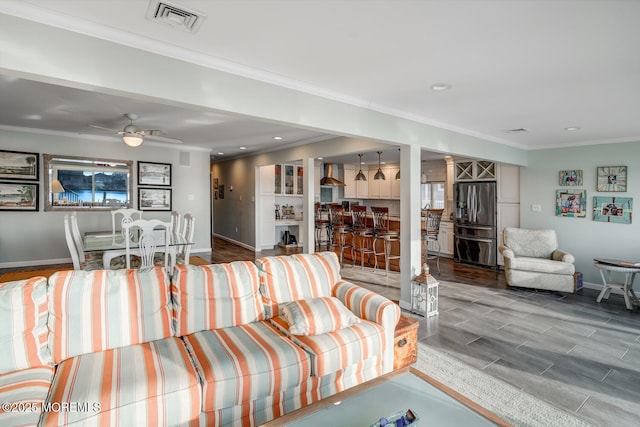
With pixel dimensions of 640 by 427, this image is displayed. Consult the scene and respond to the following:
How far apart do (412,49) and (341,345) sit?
2.03 m

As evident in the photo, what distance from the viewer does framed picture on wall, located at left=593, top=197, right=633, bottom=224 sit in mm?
5137

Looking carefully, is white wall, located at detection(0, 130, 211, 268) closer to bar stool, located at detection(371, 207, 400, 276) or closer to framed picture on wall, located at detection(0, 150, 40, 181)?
framed picture on wall, located at detection(0, 150, 40, 181)

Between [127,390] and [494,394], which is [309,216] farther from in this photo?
[127,390]

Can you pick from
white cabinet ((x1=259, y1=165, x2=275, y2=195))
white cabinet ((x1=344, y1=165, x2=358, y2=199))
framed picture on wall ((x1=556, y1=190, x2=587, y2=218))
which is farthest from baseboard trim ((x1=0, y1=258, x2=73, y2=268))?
framed picture on wall ((x1=556, y1=190, x2=587, y2=218))

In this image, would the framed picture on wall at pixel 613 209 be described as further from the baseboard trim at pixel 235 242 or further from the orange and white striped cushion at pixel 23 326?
the orange and white striped cushion at pixel 23 326

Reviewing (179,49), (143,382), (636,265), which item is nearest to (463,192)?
(636,265)

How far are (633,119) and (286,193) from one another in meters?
6.86

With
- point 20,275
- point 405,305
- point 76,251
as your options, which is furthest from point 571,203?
point 20,275

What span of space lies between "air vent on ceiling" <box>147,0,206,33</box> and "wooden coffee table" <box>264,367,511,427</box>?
212 centimetres

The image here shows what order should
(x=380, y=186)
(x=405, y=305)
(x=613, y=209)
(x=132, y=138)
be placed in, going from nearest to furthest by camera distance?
(x=405, y=305) → (x=132, y=138) → (x=613, y=209) → (x=380, y=186)

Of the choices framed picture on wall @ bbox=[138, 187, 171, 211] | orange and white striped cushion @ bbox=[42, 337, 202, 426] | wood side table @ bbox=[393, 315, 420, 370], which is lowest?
wood side table @ bbox=[393, 315, 420, 370]

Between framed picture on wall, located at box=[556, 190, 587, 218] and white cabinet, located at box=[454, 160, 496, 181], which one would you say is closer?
framed picture on wall, located at box=[556, 190, 587, 218]

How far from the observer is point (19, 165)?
575cm

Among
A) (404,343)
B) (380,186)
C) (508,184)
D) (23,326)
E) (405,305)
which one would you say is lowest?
(405,305)
